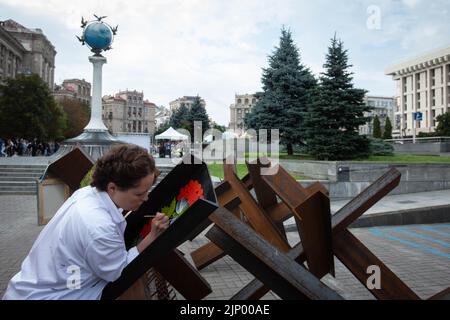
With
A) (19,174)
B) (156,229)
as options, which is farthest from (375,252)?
(19,174)

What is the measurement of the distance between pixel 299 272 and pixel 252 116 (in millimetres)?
17624

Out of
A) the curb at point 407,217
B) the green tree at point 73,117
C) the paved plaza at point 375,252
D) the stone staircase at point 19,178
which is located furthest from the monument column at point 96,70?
the green tree at point 73,117

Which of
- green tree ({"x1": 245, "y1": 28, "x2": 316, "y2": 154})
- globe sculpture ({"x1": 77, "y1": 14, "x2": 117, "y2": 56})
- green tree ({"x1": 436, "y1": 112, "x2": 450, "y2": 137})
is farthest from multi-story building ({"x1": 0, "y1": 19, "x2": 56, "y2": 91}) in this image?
green tree ({"x1": 436, "y1": 112, "x2": 450, "y2": 137})

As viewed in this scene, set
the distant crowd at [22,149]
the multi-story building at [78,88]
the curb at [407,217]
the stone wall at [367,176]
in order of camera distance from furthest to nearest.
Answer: the multi-story building at [78,88] < the distant crowd at [22,149] < the stone wall at [367,176] < the curb at [407,217]

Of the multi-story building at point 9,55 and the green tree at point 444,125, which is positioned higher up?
the multi-story building at point 9,55

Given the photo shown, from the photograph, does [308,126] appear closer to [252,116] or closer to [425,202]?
[252,116]

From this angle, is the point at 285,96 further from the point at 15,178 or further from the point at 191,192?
the point at 191,192

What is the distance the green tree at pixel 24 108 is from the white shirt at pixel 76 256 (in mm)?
38322

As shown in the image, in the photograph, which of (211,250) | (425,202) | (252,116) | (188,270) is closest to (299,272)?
(188,270)

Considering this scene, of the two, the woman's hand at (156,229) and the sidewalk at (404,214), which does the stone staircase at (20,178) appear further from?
the woman's hand at (156,229)

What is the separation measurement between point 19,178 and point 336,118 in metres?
13.1

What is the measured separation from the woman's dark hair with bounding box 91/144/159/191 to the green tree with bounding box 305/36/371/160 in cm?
1342

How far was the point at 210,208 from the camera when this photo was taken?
5.82 feet

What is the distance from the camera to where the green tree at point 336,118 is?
1486 centimetres
